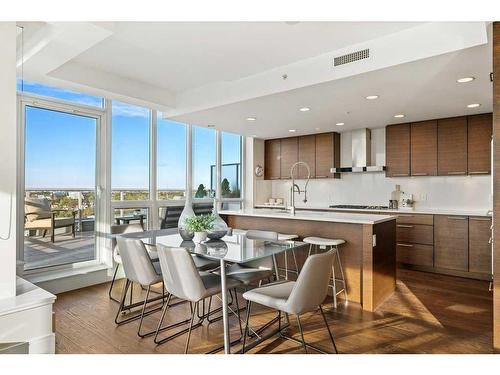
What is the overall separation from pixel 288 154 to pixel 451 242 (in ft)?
11.1

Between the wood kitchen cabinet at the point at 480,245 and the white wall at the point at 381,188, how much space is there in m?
0.70

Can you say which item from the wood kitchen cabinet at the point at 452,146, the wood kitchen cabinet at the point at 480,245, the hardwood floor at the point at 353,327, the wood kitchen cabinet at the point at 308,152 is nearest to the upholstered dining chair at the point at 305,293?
the hardwood floor at the point at 353,327

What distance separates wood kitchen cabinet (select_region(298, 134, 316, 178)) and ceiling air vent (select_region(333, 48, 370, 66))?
337 centimetres

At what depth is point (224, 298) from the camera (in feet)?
7.51

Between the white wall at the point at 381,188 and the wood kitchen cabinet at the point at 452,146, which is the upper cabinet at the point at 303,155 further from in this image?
the wood kitchen cabinet at the point at 452,146

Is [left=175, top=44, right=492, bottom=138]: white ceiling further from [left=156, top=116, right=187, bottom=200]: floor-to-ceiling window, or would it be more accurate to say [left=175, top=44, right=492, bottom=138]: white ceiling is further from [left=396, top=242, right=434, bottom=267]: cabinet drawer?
[left=396, top=242, right=434, bottom=267]: cabinet drawer

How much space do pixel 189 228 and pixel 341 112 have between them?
2785 mm

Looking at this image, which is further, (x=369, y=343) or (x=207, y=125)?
(x=207, y=125)

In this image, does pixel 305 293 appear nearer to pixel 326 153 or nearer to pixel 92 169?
pixel 92 169

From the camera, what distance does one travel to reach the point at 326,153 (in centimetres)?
621

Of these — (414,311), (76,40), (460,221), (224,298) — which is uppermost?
(76,40)

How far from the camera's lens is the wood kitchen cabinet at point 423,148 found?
505cm
